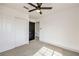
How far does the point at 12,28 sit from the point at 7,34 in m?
0.44

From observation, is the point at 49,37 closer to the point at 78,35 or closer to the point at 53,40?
the point at 53,40

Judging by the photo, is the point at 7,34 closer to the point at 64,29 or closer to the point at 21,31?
the point at 21,31

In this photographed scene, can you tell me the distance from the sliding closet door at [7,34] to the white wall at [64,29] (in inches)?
104

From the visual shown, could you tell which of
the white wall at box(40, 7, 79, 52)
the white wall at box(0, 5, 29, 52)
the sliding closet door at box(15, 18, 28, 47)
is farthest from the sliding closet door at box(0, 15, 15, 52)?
the white wall at box(40, 7, 79, 52)

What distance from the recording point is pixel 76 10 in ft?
10.9

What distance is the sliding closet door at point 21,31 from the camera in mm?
4100

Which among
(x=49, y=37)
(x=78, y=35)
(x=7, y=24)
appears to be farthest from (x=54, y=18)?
(x=7, y=24)

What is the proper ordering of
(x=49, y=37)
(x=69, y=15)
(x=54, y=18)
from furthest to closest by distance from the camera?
1. (x=49, y=37)
2. (x=54, y=18)
3. (x=69, y=15)

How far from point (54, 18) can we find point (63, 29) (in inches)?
43.9

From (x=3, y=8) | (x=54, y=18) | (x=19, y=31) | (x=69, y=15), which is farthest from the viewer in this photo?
(x=54, y=18)

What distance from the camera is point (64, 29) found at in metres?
3.93

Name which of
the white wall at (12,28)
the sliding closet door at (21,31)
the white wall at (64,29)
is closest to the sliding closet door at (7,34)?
the white wall at (12,28)

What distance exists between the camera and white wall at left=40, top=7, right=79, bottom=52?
3.37 meters

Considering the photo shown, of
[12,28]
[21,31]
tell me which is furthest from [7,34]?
[21,31]
